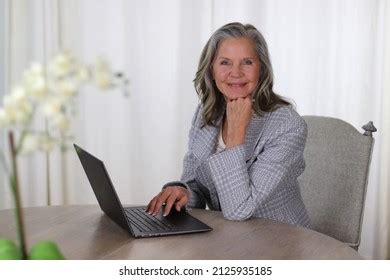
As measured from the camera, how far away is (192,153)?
1.40m

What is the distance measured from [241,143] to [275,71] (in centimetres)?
95

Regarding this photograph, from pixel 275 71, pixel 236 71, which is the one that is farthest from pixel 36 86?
pixel 275 71

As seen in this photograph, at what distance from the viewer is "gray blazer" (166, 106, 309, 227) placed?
1.15m

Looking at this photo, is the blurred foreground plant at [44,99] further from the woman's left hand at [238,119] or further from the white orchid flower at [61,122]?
the woman's left hand at [238,119]

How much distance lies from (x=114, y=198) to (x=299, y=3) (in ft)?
4.23

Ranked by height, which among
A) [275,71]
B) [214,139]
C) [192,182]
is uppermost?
[275,71]

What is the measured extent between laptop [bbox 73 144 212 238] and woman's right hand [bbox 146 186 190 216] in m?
0.01

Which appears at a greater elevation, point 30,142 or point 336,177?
point 30,142

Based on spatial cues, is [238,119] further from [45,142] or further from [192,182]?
[45,142]

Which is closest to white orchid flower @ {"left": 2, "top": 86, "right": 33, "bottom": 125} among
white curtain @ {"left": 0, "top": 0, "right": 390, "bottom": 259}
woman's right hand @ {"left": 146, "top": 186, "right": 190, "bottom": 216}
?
woman's right hand @ {"left": 146, "top": 186, "right": 190, "bottom": 216}

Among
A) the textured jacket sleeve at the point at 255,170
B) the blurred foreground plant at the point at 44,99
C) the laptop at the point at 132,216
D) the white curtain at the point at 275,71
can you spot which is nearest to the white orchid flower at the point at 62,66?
the blurred foreground plant at the point at 44,99

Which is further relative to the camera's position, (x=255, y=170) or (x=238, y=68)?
(x=238, y=68)

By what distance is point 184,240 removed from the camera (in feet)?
3.12

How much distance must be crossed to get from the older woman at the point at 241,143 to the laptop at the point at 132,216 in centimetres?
5
